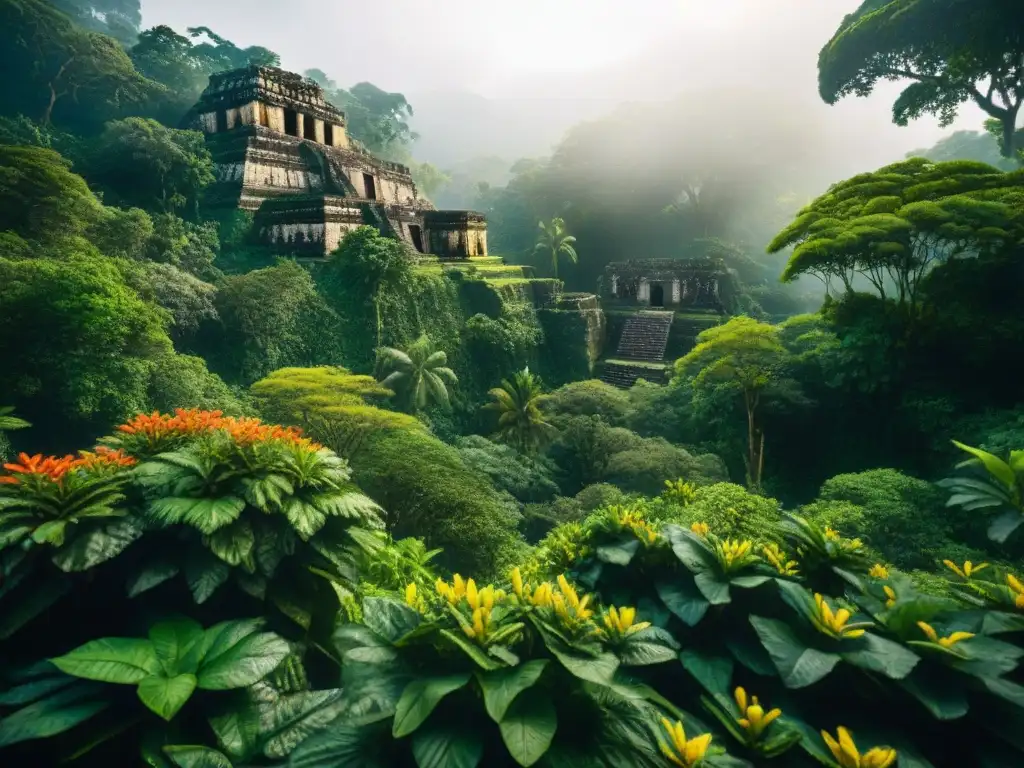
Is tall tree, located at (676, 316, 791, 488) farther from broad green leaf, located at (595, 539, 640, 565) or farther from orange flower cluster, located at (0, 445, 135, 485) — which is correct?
orange flower cluster, located at (0, 445, 135, 485)

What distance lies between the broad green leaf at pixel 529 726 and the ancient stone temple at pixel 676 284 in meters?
27.6

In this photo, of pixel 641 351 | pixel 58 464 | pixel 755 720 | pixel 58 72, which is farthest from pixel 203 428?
pixel 58 72

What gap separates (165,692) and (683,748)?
219 centimetres

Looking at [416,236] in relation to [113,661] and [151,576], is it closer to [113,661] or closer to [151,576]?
[151,576]

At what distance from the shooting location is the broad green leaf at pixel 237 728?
2414mm

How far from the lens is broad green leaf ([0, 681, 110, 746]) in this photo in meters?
2.21

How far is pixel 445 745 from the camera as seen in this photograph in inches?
76.6

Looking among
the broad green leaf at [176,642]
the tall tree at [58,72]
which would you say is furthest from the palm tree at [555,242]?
the broad green leaf at [176,642]

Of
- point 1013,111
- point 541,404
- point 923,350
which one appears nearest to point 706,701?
point 923,350

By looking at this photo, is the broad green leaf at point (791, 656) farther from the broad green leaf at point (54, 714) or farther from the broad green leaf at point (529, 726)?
the broad green leaf at point (54, 714)

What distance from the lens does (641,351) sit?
81.8 ft

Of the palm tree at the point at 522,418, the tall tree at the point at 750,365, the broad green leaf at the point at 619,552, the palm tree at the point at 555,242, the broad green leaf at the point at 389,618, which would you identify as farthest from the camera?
the palm tree at the point at 555,242

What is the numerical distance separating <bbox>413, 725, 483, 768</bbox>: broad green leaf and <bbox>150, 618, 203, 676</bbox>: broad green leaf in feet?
4.30

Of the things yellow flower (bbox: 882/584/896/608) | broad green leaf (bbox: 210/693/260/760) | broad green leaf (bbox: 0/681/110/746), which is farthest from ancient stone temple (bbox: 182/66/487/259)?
yellow flower (bbox: 882/584/896/608)
